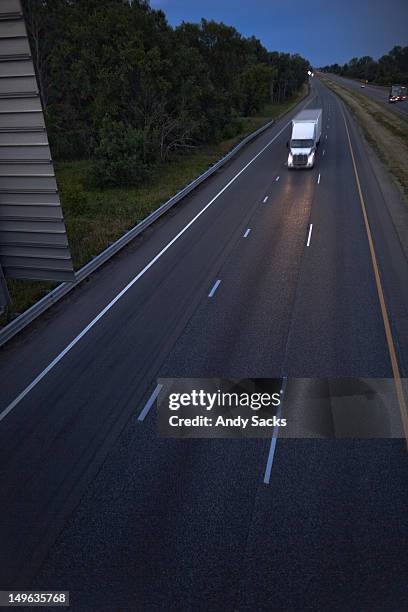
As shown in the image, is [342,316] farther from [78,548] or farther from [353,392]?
[78,548]

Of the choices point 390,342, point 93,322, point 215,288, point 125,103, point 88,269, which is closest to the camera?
point 390,342

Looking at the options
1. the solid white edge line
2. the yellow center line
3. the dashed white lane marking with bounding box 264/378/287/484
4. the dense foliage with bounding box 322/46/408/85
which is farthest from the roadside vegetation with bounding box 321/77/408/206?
the dense foliage with bounding box 322/46/408/85

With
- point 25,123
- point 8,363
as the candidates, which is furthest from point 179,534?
point 25,123

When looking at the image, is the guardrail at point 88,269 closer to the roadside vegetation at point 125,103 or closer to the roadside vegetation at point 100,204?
the roadside vegetation at point 100,204

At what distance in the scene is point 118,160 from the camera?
111 feet

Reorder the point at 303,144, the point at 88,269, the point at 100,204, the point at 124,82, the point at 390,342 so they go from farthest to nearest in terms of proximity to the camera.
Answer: the point at 124,82
the point at 303,144
the point at 100,204
the point at 88,269
the point at 390,342

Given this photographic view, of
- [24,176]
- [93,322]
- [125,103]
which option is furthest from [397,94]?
[24,176]

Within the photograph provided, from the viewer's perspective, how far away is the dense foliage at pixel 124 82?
36.9m

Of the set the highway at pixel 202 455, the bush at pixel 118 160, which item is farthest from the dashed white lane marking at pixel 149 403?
the bush at pixel 118 160

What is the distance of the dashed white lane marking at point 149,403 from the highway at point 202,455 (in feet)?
0.56

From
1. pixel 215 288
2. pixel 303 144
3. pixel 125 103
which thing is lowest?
A: pixel 215 288

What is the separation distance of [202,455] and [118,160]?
29634mm

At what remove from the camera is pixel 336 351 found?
41.2ft

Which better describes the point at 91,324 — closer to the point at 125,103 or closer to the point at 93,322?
the point at 93,322
